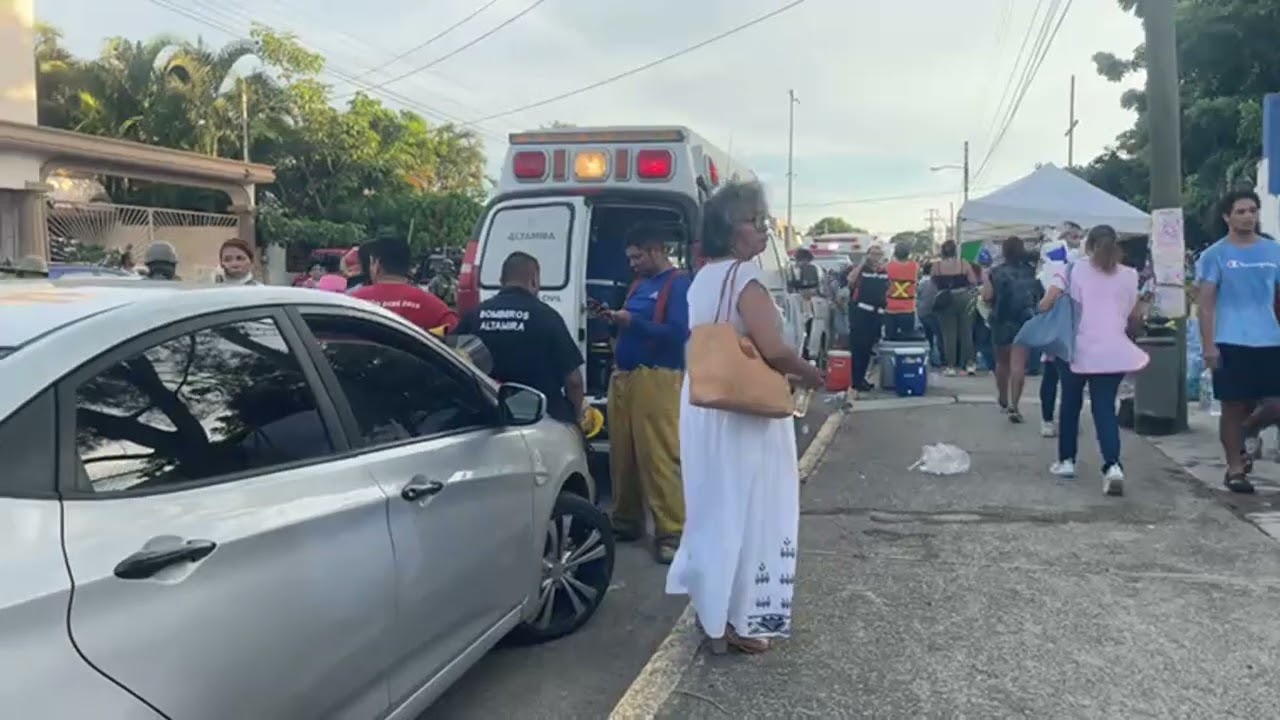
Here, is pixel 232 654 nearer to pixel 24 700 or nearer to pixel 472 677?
pixel 24 700

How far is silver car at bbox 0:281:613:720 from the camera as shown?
2.03m

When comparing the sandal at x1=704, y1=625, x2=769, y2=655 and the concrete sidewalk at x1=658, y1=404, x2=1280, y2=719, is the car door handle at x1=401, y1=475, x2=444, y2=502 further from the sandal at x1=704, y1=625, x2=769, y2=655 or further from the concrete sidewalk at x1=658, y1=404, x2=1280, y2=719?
the sandal at x1=704, y1=625, x2=769, y2=655

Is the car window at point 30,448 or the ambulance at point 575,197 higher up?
the ambulance at point 575,197

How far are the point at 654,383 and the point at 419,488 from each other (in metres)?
2.65

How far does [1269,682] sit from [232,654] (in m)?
3.63

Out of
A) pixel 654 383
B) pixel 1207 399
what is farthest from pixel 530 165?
pixel 1207 399

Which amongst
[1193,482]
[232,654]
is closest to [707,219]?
[232,654]

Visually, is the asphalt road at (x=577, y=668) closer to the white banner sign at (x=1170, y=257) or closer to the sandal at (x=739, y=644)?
the sandal at (x=739, y=644)

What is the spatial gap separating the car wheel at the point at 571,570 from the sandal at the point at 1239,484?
172 inches

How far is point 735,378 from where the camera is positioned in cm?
415

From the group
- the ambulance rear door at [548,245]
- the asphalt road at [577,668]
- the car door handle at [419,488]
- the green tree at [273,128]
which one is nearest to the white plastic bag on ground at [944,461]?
the ambulance rear door at [548,245]

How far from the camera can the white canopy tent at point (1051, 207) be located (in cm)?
1369

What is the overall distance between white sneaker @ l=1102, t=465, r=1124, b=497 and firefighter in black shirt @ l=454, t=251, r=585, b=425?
3632mm

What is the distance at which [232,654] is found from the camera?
2340mm
